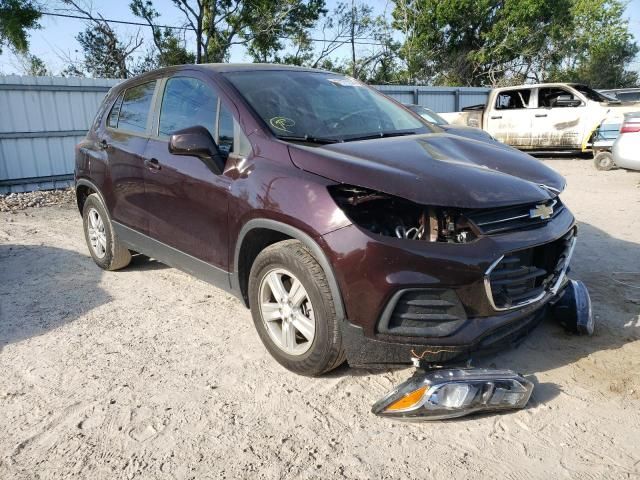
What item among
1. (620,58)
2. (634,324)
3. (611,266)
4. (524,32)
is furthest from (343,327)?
(620,58)

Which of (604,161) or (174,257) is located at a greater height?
(174,257)

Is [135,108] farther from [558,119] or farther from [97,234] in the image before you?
[558,119]

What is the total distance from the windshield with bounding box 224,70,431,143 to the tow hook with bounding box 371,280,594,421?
151 cm

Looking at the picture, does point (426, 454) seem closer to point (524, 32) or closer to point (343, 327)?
point (343, 327)

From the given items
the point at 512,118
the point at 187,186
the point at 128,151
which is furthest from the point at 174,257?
the point at 512,118

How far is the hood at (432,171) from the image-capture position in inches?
103

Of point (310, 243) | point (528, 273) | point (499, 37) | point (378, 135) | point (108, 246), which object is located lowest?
point (108, 246)

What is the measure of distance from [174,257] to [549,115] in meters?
11.3

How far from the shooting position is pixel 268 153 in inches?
120

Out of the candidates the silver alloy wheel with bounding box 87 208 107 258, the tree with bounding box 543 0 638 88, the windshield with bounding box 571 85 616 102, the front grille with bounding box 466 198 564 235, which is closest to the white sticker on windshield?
the front grille with bounding box 466 198 564 235

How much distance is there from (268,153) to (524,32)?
31902 millimetres

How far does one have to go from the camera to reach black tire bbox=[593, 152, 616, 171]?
10.8 metres

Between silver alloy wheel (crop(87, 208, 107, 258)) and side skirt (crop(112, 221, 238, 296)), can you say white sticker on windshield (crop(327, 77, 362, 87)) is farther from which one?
silver alloy wheel (crop(87, 208, 107, 258))

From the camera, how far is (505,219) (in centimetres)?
274
